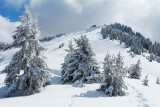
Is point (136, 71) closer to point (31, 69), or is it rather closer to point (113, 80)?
point (113, 80)

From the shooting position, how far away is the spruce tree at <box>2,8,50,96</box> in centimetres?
1371

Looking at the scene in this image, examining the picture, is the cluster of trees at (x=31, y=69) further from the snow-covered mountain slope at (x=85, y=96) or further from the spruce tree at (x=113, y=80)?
the snow-covered mountain slope at (x=85, y=96)

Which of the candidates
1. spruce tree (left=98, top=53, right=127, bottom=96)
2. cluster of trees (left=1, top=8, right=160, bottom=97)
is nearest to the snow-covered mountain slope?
spruce tree (left=98, top=53, right=127, bottom=96)

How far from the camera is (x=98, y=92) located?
14.1 m

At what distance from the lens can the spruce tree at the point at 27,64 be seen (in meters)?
13.7

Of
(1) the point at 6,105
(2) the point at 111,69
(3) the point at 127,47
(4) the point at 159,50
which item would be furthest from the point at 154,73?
(1) the point at 6,105

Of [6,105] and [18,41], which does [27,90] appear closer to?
[6,105]

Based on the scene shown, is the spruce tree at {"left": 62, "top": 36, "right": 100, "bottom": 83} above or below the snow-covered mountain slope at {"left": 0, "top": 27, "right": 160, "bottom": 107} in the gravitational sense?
above

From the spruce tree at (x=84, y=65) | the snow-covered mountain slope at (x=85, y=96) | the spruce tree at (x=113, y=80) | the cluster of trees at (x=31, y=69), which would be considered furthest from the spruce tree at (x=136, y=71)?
the spruce tree at (x=113, y=80)

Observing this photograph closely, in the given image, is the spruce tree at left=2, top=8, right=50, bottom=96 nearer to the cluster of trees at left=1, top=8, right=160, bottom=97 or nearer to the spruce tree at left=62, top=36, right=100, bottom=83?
the cluster of trees at left=1, top=8, right=160, bottom=97

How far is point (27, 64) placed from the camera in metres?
13.5

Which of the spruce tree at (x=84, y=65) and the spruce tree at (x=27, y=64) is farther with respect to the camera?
the spruce tree at (x=84, y=65)

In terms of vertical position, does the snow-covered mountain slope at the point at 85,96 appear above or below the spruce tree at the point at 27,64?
below

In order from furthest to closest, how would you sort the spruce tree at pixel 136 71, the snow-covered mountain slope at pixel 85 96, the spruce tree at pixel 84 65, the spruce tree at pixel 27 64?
the spruce tree at pixel 136 71
the spruce tree at pixel 84 65
the spruce tree at pixel 27 64
the snow-covered mountain slope at pixel 85 96
